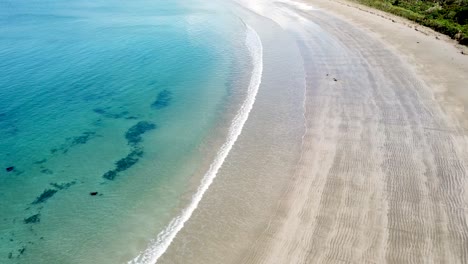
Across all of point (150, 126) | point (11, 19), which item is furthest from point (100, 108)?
point (11, 19)

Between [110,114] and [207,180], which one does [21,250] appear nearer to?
[207,180]

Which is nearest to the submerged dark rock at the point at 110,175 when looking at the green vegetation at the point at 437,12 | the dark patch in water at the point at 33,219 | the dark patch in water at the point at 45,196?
the dark patch in water at the point at 45,196

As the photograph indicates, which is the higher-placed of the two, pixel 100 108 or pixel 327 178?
pixel 327 178

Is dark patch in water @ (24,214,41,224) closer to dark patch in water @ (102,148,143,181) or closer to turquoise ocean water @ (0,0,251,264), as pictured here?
turquoise ocean water @ (0,0,251,264)

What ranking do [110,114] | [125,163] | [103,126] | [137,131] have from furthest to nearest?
1. [110,114]
2. [103,126]
3. [137,131]
4. [125,163]

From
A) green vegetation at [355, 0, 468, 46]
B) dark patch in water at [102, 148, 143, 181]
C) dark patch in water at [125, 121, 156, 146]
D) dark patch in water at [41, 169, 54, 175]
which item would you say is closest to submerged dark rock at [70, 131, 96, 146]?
dark patch in water at [125, 121, 156, 146]

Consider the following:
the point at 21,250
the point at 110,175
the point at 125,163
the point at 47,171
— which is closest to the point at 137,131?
the point at 125,163

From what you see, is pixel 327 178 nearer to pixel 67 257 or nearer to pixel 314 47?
pixel 67 257
